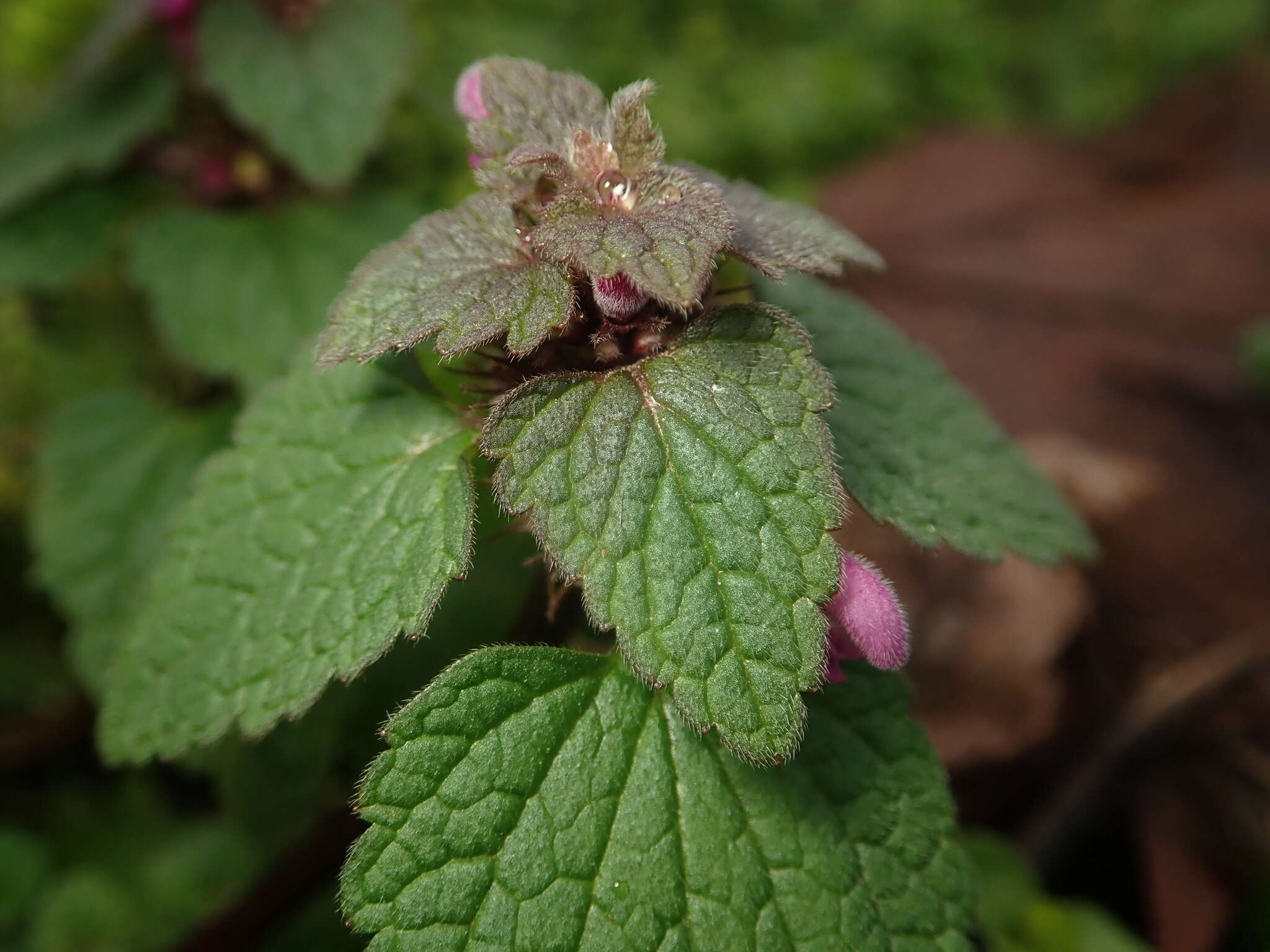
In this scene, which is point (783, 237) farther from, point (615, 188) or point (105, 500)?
point (105, 500)

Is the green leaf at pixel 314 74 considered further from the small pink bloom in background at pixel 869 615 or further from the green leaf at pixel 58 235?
the small pink bloom in background at pixel 869 615

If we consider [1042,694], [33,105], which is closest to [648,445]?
[1042,694]

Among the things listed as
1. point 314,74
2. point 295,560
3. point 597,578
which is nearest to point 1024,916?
point 597,578

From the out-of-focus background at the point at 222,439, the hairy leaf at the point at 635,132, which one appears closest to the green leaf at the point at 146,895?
the out-of-focus background at the point at 222,439

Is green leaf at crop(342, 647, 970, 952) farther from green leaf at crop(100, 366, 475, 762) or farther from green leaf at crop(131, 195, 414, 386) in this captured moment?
green leaf at crop(131, 195, 414, 386)

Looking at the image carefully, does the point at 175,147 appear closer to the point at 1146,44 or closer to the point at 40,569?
the point at 40,569

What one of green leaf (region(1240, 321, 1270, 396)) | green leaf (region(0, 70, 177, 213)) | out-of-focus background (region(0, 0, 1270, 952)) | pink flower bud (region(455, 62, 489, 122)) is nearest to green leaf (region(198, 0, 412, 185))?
out-of-focus background (region(0, 0, 1270, 952))

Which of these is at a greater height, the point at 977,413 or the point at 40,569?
the point at 977,413
